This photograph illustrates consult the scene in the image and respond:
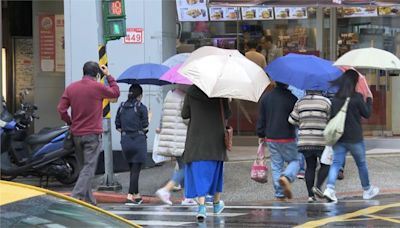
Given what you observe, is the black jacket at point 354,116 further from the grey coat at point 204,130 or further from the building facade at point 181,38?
the building facade at point 181,38

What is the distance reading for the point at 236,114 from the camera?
15391mm

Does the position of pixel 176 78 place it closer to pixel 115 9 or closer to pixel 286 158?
pixel 286 158

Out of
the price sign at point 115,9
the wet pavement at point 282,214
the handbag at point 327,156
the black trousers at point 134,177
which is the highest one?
the price sign at point 115,9

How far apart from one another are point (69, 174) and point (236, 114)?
16.9 feet

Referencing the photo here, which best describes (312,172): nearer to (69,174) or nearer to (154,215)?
(154,215)

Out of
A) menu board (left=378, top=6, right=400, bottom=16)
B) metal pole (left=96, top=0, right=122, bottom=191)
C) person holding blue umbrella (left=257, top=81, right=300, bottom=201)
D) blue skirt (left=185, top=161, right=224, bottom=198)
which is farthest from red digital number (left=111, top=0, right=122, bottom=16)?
menu board (left=378, top=6, right=400, bottom=16)

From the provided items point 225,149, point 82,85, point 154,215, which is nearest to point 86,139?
point 82,85

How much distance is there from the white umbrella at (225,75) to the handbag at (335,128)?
1454 mm

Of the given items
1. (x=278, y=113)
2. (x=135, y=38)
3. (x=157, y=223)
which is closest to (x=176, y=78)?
(x=278, y=113)

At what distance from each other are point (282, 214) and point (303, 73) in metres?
1.88

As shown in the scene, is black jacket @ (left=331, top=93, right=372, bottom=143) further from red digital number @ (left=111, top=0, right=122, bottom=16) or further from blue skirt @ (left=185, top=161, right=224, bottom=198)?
red digital number @ (left=111, top=0, right=122, bottom=16)

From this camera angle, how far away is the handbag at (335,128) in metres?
8.70

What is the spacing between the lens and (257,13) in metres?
14.7

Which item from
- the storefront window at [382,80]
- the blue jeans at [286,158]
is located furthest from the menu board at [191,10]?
the blue jeans at [286,158]
